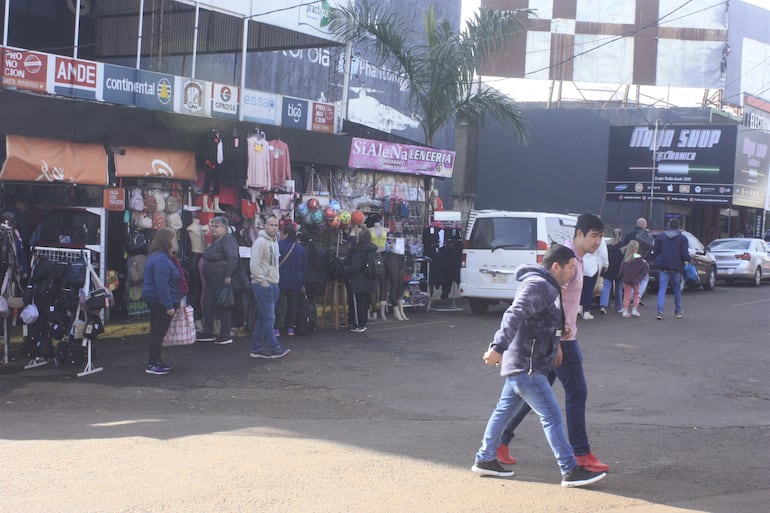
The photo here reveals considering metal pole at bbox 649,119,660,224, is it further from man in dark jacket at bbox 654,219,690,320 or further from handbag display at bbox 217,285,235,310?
handbag display at bbox 217,285,235,310

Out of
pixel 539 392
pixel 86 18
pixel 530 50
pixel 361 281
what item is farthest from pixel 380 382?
pixel 530 50

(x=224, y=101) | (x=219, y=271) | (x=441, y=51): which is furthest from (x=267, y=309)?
(x=441, y=51)

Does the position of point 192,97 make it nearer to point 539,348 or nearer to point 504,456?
point 504,456

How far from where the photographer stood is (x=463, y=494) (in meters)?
5.78

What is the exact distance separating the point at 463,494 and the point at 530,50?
31557mm

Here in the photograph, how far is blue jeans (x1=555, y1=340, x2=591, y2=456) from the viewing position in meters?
6.16

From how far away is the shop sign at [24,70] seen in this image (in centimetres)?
1184

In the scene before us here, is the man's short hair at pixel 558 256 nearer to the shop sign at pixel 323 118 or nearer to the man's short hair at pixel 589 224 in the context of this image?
the man's short hair at pixel 589 224

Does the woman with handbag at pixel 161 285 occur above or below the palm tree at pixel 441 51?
below

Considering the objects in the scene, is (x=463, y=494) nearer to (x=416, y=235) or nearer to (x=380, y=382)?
(x=380, y=382)

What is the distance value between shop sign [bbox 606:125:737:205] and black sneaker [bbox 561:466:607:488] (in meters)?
24.3

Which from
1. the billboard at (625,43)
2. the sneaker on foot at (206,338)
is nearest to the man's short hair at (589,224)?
the sneaker on foot at (206,338)

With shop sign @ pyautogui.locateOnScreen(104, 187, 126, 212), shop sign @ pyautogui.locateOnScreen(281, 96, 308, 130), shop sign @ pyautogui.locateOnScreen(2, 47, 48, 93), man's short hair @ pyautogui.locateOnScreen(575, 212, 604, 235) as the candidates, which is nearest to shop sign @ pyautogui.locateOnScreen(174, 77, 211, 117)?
shop sign @ pyautogui.locateOnScreen(281, 96, 308, 130)

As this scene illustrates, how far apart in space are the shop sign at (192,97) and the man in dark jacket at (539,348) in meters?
9.43
